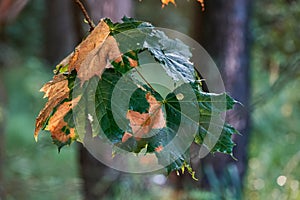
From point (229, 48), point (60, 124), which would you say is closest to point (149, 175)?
point (229, 48)

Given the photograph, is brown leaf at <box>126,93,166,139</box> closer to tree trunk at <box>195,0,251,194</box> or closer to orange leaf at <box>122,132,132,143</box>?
orange leaf at <box>122,132,132,143</box>

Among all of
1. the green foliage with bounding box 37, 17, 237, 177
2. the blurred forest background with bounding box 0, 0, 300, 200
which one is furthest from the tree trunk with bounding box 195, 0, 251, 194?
the green foliage with bounding box 37, 17, 237, 177

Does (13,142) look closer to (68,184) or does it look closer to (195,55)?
(68,184)

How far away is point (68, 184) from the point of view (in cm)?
297

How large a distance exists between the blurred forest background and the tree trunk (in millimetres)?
92

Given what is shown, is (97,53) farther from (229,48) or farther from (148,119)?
(229,48)

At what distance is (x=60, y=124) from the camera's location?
0.71 metres

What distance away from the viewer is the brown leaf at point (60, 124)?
70 cm

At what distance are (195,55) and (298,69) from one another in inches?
Result: 17.8

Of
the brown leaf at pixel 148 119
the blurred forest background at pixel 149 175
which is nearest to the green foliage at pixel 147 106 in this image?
the brown leaf at pixel 148 119

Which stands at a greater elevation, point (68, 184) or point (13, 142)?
point (68, 184)

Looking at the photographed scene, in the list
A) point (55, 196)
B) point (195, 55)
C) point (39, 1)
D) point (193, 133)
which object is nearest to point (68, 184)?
point (55, 196)

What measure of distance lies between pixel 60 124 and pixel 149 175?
192 cm

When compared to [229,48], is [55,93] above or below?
above
